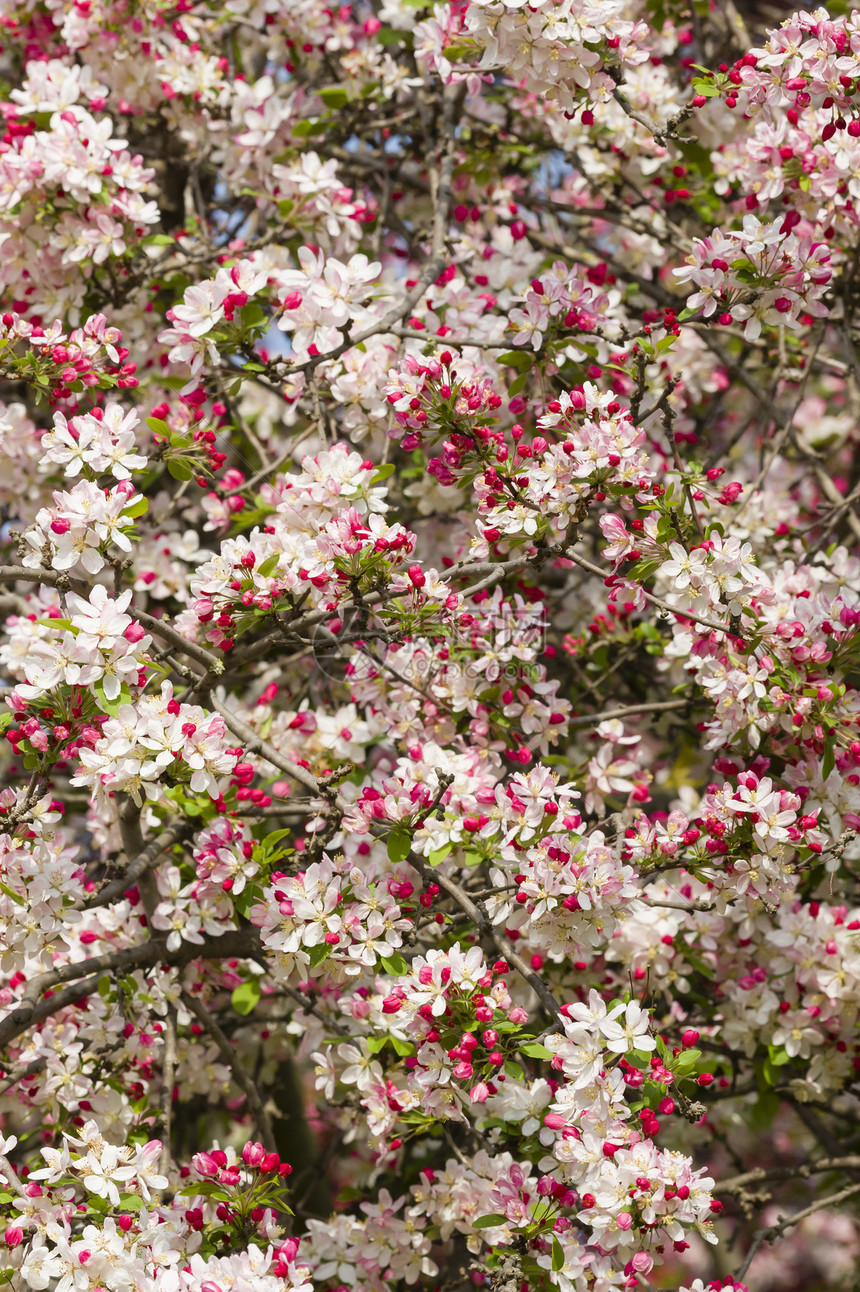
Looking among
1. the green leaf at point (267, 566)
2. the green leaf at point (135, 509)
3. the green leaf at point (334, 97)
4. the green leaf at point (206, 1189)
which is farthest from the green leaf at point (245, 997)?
the green leaf at point (334, 97)

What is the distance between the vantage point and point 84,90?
3.14 meters

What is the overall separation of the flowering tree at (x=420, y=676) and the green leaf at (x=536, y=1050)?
0.12ft

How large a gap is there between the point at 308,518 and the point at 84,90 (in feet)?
5.16

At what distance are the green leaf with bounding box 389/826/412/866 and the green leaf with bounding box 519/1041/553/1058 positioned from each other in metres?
0.40

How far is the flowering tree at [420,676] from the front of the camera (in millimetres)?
2092

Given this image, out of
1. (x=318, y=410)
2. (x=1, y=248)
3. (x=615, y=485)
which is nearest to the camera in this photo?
(x=615, y=485)

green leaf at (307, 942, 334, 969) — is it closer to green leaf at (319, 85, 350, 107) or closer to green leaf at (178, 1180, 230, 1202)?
green leaf at (178, 1180, 230, 1202)

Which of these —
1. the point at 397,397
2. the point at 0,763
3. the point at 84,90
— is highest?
the point at 84,90

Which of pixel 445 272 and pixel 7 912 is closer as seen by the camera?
pixel 7 912

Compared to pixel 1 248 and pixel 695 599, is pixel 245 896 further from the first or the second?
pixel 1 248

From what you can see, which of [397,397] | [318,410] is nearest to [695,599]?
[397,397]

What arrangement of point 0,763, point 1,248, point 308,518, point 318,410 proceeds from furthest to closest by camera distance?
point 0,763 → point 1,248 → point 318,410 → point 308,518

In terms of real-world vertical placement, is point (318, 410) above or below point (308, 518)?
above

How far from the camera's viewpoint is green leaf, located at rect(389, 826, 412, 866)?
84.6 inches
